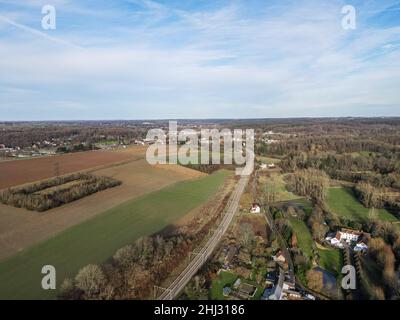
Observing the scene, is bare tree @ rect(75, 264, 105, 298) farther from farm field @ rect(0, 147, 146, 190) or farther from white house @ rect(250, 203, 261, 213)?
farm field @ rect(0, 147, 146, 190)

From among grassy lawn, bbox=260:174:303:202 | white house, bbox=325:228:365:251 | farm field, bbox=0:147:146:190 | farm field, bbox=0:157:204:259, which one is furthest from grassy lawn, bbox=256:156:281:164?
white house, bbox=325:228:365:251

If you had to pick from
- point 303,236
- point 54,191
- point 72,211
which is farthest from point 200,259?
point 54,191

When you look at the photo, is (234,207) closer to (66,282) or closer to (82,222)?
(82,222)

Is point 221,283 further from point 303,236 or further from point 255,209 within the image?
point 255,209

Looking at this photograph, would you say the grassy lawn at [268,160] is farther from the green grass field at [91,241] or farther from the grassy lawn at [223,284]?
the grassy lawn at [223,284]
